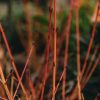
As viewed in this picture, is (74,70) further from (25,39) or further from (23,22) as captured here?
(23,22)

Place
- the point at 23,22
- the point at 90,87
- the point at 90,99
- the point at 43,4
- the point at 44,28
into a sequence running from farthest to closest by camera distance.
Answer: the point at 43,4
the point at 23,22
the point at 44,28
the point at 90,87
the point at 90,99

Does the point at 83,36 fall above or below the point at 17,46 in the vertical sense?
above

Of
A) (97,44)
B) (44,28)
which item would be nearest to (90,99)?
(97,44)

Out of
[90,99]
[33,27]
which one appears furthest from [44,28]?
[90,99]

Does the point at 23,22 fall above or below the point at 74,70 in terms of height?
below

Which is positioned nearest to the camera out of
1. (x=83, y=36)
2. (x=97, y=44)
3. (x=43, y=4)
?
(x=97, y=44)

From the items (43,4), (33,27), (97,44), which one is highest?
(97,44)

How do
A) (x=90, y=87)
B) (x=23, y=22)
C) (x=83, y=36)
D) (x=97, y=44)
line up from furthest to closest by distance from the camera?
(x=23, y=22) < (x=83, y=36) < (x=97, y=44) < (x=90, y=87)

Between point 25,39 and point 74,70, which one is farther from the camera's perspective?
point 25,39

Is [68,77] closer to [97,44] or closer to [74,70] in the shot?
[74,70]
